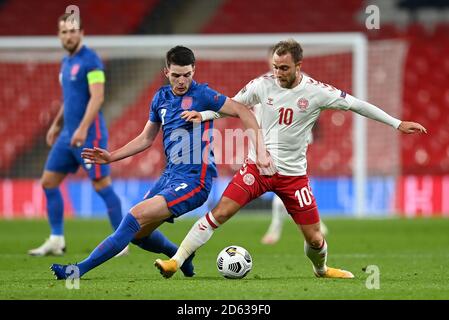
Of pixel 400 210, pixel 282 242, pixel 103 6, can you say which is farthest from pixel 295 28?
pixel 282 242

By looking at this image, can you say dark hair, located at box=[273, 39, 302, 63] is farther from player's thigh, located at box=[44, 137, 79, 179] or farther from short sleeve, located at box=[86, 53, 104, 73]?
player's thigh, located at box=[44, 137, 79, 179]

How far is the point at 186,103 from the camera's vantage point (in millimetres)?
7066

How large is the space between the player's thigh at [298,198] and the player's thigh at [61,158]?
2.86 m

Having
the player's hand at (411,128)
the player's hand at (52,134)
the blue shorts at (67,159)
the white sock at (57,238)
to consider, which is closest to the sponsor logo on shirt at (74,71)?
the blue shorts at (67,159)

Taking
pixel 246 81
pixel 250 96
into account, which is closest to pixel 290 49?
pixel 250 96

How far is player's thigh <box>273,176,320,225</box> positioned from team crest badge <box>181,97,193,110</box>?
856 mm

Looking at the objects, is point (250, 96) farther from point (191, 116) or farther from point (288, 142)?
point (191, 116)

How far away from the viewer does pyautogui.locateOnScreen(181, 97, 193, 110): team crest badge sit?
278 inches

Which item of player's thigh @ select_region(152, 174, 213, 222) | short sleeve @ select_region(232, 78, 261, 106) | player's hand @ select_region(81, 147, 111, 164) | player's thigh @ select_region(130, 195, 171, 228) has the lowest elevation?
player's thigh @ select_region(130, 195, 171, 228)

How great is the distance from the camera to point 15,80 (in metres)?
16.9

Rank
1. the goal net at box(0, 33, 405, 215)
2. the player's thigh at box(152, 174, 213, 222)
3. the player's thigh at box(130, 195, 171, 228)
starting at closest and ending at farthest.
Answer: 1. the player's thigh at box(130, 195, 171, 228)
2. the player's thigh at box(152, 174, 213, 222)
3. the goal net at box(0, 33, 405, 215)

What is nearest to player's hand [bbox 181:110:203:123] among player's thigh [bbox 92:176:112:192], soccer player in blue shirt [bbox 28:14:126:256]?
soccer player in blue shirt [bbox 28:14:126:256]

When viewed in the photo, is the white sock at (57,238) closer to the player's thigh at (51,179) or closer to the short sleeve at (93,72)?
the player's thigh at (51,179)

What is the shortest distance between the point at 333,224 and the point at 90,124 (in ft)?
19.0
